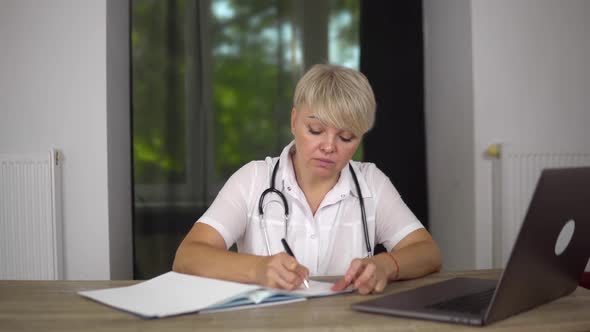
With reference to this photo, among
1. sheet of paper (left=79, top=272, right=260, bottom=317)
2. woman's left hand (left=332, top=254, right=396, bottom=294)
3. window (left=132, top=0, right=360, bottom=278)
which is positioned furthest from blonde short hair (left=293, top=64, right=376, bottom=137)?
window (left=132, top=0, right=360, bottom=278)

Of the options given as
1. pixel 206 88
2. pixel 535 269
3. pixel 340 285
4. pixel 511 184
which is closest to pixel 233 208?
pixel 340 285

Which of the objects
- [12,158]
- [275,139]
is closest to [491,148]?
[275,139]

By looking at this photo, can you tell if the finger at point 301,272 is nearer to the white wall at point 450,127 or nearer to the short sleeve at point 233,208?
the short sleeve at point 233,208

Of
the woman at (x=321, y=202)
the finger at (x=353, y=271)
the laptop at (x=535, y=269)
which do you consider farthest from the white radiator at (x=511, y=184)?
the finger at (x=353, y=271)

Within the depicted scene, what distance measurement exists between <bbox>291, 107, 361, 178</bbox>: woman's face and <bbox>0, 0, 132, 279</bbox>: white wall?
139 centimetres

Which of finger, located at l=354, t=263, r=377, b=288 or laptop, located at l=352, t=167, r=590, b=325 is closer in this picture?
laptop, located at l=352, t=167, r=590, b=325

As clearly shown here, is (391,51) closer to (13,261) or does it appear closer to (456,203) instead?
(456,203)

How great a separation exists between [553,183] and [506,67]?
2.02m

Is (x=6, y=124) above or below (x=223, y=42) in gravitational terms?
below

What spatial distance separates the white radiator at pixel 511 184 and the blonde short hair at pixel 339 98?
132 centimetres

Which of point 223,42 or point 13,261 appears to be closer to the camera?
point 13,261

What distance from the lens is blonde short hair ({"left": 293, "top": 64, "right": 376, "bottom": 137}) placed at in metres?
1.54

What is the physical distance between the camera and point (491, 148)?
271 cm

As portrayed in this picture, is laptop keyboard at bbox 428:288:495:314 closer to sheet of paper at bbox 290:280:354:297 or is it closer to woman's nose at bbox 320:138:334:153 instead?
sheet of paper at bbox 290:280:354:297
